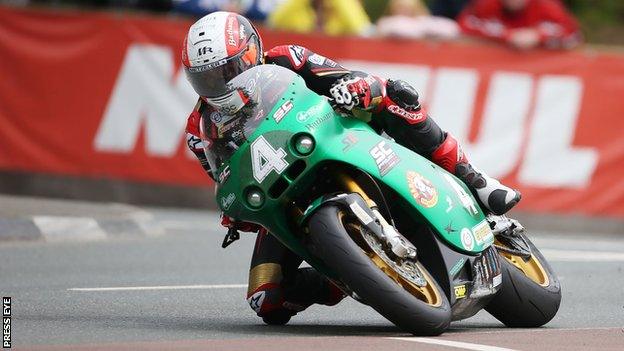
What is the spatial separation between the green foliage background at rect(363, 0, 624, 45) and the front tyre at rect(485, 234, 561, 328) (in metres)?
14.7

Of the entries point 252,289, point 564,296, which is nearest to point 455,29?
point 564,296

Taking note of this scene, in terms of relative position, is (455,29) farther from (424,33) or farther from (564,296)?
(564,296)

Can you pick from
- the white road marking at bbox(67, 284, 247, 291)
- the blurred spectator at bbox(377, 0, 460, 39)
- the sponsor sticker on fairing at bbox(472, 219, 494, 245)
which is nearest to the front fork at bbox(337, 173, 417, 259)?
the sponsor sticker on fairing at bbox(472, 219, 494, 245)

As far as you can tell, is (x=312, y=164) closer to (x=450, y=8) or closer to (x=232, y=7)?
(x=232, y=7)

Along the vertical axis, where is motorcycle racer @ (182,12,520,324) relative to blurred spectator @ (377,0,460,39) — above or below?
above

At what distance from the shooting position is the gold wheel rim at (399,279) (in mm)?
7434

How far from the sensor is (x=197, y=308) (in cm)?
898

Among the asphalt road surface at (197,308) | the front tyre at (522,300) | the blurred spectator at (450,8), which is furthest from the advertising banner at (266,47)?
the front tyre at (522,300)

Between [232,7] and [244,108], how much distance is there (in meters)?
9.52

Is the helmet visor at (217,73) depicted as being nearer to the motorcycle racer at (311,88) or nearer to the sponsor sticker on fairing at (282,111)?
the motorcycle racer at (311,88)

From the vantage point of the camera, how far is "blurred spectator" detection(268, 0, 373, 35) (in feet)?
53.3

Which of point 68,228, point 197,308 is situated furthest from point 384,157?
point 68,228

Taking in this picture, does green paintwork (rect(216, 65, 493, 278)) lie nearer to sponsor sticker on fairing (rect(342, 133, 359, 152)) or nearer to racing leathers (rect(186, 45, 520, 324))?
sponsor sticker on fairing (rect(342, 133, 359, 152))

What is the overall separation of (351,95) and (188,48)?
0.83 metres
